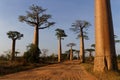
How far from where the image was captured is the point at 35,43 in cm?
2700

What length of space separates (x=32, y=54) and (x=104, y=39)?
14.2m

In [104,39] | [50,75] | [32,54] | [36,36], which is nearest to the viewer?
[50,75]

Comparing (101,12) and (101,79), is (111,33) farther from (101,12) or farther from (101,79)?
(101,79)

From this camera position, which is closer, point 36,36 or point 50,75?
point 50,75

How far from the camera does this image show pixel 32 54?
2534 centimetres

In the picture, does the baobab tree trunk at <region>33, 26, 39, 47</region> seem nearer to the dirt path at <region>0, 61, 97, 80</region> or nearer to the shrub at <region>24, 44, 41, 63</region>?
the shrub at <region>24, 44, 41, 63</region>

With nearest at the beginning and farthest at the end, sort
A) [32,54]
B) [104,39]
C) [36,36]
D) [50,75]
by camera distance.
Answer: [50,75], [104,39], [32,54], [36,36]

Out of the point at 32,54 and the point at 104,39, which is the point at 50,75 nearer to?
→ the point at 104,39

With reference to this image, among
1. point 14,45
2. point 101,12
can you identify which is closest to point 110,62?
point 101,12

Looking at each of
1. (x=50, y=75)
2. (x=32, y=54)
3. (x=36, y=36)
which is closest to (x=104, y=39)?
(x=50, y=75)

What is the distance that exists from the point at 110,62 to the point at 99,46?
1.08 meters

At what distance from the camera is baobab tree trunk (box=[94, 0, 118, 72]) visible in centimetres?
1220

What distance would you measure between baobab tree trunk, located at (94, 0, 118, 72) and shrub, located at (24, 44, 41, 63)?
13.5 meters

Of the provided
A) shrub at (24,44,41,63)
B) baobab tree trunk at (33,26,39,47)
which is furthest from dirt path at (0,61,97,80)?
baobab tree trunk at (33,26,39,47)
